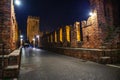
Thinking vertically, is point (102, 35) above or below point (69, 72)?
above

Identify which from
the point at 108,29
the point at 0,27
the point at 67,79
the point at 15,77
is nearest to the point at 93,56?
the point at 108,29

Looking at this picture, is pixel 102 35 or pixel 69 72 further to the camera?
pixel 102 35

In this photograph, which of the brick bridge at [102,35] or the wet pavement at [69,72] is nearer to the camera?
the wet pavement at [69,72]

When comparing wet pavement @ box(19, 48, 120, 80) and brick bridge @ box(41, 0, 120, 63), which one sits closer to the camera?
wet pavement @ box(19, 48, 120, 80)

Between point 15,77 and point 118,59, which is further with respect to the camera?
point 118,59

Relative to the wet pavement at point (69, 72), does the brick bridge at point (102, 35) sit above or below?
above

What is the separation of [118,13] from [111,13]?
4.62 ft

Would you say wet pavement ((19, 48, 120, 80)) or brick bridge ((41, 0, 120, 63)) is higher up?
brick bridge ((41, 0, 120, 63))

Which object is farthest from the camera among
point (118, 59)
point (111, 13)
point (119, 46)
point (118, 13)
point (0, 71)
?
point (118, 13)

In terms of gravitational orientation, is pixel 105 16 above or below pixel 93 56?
above

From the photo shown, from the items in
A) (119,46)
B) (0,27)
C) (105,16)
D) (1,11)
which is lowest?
(119,46)

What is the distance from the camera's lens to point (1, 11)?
5957mm

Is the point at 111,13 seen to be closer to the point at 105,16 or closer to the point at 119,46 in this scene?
the point at 105,16

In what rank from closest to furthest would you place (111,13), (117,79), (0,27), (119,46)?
(117,79), (0,27), (119,46), (111,13)
